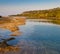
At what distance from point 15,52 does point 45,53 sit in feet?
11.9

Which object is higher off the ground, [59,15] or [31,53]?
[31,53]

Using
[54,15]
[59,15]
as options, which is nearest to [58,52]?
[59,15]

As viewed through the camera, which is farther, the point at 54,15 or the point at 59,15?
the point at 54,15

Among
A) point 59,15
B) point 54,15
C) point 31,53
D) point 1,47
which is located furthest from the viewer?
point 54,15

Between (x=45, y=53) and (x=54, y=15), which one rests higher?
(x=45, y=53)

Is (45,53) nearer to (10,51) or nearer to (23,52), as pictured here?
(23,52)

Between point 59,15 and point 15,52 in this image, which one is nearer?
point 15,52

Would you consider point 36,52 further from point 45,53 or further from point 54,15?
point 54,15

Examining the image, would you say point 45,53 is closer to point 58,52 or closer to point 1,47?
point 58,52

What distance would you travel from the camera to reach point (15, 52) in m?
23.6

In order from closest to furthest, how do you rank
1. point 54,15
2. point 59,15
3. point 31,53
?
point 31,53, point 59,15, point 54,15

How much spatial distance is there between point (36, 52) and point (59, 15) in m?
150

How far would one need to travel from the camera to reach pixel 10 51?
24.0 metres

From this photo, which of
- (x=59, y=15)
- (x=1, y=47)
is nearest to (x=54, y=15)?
(x=59, y=15)
